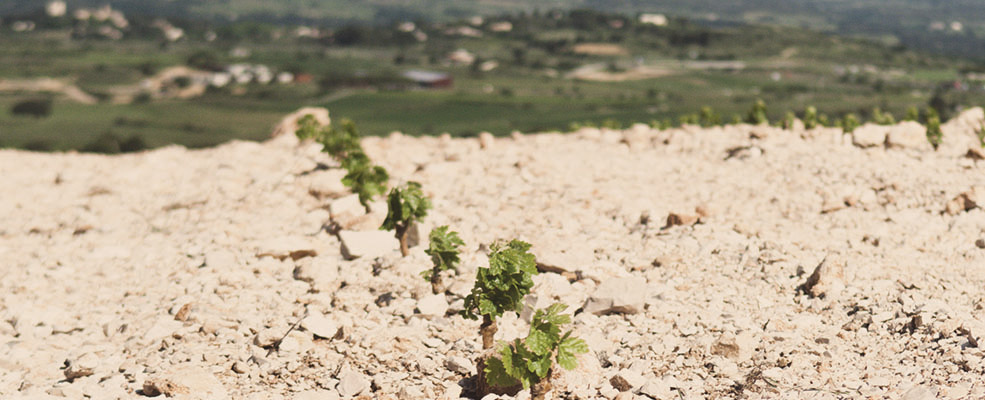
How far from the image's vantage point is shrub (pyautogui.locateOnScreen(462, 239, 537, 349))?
340 inches

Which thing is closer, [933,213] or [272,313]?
[272,313]

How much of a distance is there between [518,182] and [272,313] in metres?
6.26

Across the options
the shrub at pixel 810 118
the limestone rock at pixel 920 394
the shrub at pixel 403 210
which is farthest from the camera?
the shrub at pixel 810 118

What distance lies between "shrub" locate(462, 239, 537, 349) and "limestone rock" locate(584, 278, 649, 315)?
59.2 inches

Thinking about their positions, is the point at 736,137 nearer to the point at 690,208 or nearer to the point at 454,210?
the point at 690,208

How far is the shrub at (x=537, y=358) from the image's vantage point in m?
7.81

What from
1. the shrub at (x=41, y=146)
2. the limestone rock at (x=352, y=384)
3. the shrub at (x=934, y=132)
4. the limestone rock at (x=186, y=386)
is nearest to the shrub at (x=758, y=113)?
the shrub at (x=934, y=132)

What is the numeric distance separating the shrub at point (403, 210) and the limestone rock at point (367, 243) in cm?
43

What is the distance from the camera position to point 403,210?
11.5m

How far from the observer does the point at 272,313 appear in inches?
412

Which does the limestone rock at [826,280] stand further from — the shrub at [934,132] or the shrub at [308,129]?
the shrub at [308,129]

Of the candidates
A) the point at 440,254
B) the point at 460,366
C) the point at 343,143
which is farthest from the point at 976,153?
the point at 343,143

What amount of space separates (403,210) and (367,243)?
110 cm

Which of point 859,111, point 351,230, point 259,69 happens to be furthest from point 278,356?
point 259,69
